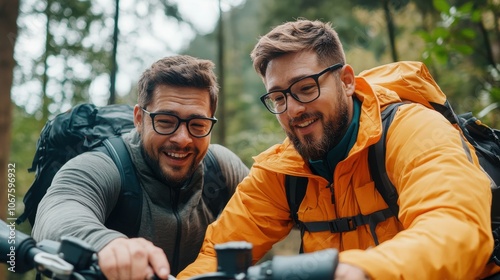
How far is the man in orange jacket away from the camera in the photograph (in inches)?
77.5

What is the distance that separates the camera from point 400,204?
2.38 metres

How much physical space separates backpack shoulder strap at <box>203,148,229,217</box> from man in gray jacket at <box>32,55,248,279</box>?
8 cm

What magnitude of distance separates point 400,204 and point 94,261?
1.44 meters

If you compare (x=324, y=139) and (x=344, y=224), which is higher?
(x=324, y=139)

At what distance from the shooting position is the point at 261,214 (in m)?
3.29

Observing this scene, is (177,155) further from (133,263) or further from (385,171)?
(133,263)

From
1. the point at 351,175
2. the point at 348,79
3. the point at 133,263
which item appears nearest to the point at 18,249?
the point at 133,263

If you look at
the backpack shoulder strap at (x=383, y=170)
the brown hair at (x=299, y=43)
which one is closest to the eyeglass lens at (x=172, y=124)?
the brown hair at (x=299, y=43)

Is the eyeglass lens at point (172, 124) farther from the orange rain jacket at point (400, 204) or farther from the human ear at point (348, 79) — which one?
the human ear at point (348, 79)

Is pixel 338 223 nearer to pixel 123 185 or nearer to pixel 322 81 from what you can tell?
pixel 322 81

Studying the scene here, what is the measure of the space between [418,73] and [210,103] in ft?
5.50

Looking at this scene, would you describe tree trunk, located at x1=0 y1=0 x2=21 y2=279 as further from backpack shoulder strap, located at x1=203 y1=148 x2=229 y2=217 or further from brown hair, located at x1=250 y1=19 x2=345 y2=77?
brown hair, located at x1=250 y1=19 x2=345 y2=77

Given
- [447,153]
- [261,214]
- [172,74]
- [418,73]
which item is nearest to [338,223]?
[261,214]

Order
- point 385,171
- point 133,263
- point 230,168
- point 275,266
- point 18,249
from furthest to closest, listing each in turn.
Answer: point 230,168, point 385,171, point 18,249, point 133,263, point 275,266
